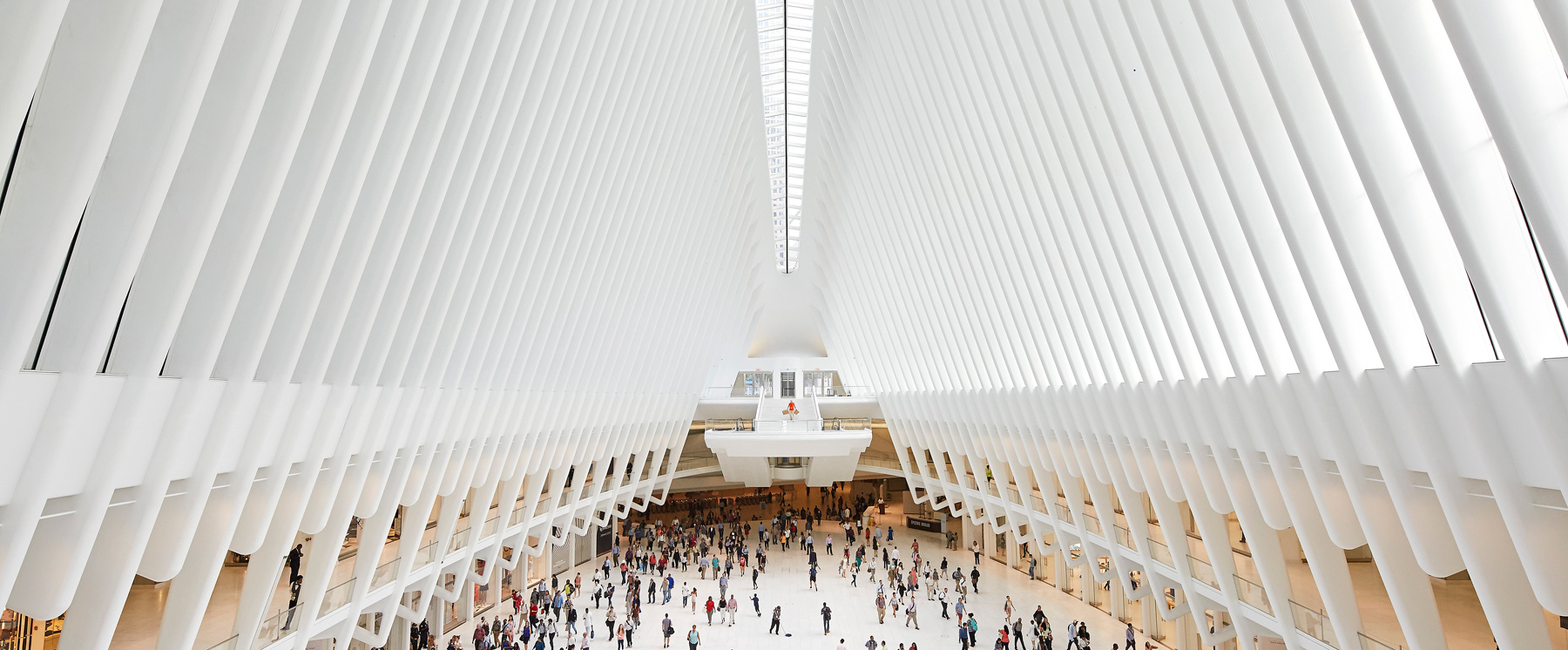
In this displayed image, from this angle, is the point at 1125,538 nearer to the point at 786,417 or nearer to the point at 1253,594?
the point at 1253,594

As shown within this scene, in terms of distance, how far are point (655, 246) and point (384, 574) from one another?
7639 millimetres

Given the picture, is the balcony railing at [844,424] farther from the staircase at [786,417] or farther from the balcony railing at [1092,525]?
the balcony railing at [1092,525]

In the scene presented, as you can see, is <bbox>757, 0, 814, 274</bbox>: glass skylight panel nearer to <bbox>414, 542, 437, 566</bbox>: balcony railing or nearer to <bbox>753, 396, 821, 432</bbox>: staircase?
<bbox>753, 396, 821, 432</bbox>: staircase

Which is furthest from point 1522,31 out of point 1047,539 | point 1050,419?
point 1047,539

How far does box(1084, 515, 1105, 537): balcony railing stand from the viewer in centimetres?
1734

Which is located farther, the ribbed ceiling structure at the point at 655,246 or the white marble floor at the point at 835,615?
the white marble floor at the point at 835,615

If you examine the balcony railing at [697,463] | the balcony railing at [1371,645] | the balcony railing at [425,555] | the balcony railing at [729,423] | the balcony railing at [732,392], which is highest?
the balcony railing at [732,392]

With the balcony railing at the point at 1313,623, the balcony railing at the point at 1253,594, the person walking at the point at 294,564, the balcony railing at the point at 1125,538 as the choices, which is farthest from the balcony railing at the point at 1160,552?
the person walking at the point at 294,564

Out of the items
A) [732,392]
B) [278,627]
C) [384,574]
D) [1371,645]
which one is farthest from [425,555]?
[732,392]

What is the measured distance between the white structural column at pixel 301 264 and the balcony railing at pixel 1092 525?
36.4 feet

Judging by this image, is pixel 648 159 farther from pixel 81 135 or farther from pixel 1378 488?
pixel 1378 488

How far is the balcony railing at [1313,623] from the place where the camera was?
32.4ft

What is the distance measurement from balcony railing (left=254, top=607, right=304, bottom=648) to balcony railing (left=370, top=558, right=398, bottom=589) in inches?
73.2

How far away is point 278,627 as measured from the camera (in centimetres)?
1034
